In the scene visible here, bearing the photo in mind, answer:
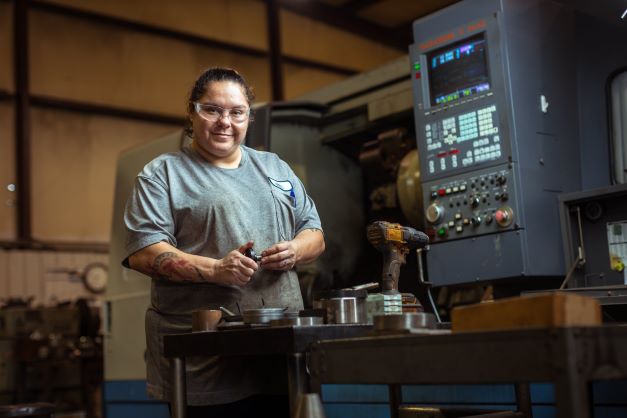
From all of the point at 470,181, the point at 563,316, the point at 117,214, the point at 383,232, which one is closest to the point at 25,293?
the point at 117,214

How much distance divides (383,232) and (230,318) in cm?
37

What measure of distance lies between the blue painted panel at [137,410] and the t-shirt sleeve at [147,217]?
188 centimetres

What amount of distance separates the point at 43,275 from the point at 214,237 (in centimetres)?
Result: 609

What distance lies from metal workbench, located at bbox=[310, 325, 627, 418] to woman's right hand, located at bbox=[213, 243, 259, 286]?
0.38 meters

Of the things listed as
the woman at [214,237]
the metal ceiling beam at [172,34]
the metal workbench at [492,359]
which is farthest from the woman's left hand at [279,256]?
the metal ceiling beam at [172,34]

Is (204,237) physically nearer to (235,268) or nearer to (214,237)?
(214,237)

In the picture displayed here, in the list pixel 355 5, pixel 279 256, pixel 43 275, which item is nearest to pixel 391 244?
pixel 279 256

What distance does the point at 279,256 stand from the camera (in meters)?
1.83

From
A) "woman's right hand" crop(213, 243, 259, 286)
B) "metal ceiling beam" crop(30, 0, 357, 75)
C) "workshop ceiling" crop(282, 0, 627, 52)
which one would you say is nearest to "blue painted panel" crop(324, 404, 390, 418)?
"woman's right hand" crop(213, 243, 259, 286)

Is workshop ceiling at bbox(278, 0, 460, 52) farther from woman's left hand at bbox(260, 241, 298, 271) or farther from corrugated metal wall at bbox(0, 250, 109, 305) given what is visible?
woman's left hand at bbox(260, 241, 298, 271)

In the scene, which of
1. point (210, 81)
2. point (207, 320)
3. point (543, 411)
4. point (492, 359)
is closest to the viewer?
point (492, 359)

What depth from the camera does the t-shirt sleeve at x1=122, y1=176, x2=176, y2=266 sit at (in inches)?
72.2

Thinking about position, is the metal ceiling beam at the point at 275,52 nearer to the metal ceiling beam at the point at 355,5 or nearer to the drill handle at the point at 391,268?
the metal ceiling beam at the point at 355,5

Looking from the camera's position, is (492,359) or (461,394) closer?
(492,359)
